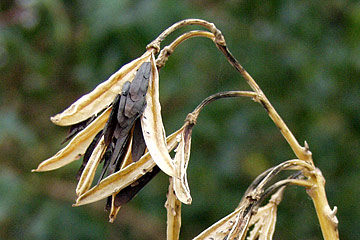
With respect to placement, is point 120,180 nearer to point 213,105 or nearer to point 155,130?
point 155,130

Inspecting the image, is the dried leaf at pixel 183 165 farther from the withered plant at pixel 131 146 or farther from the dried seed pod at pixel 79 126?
the dried seed pod at pixel 79 126

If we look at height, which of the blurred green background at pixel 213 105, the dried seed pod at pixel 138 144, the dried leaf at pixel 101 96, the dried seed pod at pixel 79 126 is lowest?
the blurred green background at pixel 213 105

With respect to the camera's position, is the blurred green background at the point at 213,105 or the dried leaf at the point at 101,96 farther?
the blurred green background at the point at 213,105

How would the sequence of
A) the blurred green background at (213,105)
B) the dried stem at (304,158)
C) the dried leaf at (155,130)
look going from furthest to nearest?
the blurred green background at (213,105), the dried stem at (304,158), the dried leaf at (155,130)

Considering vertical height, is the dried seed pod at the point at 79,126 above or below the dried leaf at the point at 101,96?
below

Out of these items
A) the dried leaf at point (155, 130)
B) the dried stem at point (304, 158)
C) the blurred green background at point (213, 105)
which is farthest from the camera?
the blurred green background at point (213, 105)

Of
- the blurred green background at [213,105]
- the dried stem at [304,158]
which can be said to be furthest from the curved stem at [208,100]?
the blurred green background at [213,105]
